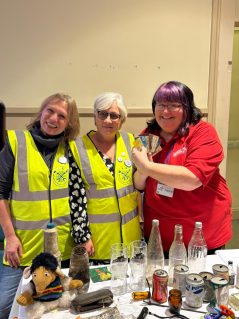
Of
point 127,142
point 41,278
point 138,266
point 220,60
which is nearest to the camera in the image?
point 41,278

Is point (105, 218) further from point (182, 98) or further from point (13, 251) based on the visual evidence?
point (182, 98)

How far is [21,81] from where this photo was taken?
2650 millimetres

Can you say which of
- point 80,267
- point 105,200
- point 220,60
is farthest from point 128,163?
point 220,60

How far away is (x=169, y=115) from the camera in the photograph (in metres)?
1.70

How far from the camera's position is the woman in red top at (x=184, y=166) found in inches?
64.4

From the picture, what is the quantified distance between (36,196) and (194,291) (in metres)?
0.94

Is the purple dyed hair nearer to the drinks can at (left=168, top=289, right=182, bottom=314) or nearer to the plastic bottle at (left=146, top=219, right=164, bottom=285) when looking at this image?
the plastic bottle at (left=146, top=219, right=164, bottom=285)

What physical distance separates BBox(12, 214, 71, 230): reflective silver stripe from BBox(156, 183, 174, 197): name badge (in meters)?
0.52

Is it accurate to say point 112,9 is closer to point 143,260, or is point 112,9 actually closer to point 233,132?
point 143,260

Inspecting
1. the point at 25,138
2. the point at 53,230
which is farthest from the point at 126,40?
the point at 53,230

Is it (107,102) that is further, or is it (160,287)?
(107,102)

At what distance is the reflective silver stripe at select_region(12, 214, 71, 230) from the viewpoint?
1731 mm

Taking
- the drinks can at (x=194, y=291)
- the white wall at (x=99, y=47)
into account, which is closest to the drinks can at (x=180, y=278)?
the drinks can at (x=194, y=291)

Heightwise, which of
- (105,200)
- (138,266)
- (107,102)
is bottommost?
(138,266)
